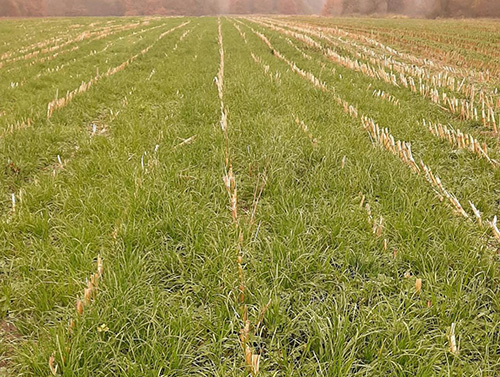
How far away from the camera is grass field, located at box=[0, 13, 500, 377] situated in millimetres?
1423

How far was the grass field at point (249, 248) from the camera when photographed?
142 cm

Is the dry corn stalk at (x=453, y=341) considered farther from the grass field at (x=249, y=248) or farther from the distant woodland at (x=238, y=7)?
the distant woodland at (x=238, y=7)

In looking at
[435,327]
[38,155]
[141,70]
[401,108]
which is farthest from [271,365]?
[141,70]

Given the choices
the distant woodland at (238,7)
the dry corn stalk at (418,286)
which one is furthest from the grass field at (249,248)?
the distant woodland at (238,7)

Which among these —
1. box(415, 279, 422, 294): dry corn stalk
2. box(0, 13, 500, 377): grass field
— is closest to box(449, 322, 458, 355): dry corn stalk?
box(0, 13, 500, 377): grass field

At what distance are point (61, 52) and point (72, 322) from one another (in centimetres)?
1248

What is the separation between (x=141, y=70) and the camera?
862 cm

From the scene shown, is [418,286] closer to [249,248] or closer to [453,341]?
[453,341]

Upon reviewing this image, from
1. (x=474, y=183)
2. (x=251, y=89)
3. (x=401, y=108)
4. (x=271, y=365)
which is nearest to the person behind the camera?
(x=271, y=365)

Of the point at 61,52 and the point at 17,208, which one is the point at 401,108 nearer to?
the point at 17,208

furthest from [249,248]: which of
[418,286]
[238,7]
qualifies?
[238,7]

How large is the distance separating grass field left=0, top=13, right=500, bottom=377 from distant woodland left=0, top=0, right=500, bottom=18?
61.3 m

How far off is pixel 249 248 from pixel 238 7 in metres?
118

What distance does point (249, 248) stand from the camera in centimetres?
202
